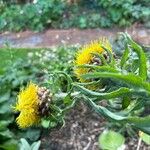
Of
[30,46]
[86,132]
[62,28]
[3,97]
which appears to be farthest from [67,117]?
[62,28]

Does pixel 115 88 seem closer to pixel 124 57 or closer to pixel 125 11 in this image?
pixel 124 57

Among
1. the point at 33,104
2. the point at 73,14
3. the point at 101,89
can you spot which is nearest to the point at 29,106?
the point at 33,104

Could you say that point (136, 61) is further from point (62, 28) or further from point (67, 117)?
point (62, 28)

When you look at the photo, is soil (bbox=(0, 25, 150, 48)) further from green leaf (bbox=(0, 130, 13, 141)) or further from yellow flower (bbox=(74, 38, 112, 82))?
yellow flower (bbox=(74, 38, 112, 82))

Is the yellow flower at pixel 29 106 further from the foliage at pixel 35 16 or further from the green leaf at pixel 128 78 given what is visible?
the foliage at pixel 35 16

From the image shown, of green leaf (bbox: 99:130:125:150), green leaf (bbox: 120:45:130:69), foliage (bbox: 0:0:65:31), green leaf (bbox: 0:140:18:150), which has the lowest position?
green leaf (bbox: 0:140:18:150)

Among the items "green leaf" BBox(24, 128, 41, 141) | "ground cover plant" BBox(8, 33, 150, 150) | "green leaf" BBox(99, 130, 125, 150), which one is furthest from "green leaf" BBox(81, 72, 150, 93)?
"green leaf" BBox(24, 128, 41, 141)
